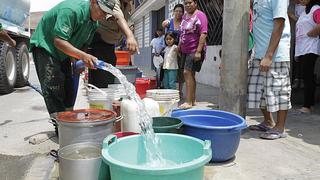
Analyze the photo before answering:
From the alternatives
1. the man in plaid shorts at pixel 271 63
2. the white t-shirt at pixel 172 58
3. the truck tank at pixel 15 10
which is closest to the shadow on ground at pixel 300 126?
the man in plaid shorts at pixel 271 63

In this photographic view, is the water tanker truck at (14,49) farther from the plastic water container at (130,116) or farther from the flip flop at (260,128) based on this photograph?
the flip flop at (260,128)

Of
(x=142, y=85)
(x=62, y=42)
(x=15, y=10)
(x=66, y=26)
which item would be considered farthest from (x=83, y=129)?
(x=15, y=10)

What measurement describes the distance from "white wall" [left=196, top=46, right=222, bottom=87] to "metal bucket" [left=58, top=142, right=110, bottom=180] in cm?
617

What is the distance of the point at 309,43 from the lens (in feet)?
16.9

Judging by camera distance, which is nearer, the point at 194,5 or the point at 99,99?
the point at 99,99

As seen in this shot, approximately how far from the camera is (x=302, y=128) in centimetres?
433

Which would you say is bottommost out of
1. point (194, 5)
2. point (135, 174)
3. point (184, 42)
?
point (135, 174)

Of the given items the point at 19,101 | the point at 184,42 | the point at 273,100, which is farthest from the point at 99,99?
the point at 19,101

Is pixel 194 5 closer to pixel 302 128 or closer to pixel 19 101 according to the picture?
pixel 302 128

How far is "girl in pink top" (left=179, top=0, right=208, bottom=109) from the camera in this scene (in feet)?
17.8

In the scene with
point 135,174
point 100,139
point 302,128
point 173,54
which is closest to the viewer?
point 135,174

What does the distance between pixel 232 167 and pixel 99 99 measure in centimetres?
153

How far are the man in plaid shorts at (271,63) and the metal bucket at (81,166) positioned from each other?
77.3 inches

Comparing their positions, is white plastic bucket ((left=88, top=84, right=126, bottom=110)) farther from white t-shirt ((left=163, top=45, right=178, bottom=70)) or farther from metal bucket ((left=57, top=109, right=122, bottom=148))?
white t-shirt ((left=163, top=45, right=178, bottom=70))
